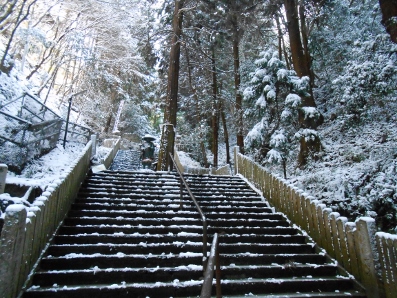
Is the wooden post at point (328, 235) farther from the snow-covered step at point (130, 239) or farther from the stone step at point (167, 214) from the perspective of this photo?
the snow-covered step at point (130, 239)

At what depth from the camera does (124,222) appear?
518cm

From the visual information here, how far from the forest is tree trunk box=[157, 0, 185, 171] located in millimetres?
45

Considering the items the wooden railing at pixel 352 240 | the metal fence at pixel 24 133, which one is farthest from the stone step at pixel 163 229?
the metal fence at pixel 24 133

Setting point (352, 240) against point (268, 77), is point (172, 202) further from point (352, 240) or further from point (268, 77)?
point (268, 77)

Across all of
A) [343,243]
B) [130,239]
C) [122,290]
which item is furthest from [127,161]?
[343,243]

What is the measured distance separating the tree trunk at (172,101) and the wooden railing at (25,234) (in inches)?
232

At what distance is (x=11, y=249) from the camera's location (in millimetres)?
2861

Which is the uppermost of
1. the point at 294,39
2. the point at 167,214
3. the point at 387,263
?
the point at 294,39

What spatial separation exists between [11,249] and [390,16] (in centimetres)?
820

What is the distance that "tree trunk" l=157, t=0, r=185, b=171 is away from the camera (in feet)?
35.4

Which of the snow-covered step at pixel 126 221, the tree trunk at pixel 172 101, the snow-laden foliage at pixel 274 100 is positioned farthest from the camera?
the tree trunk at pixel 172 101

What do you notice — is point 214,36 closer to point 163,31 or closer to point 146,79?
point 163,31

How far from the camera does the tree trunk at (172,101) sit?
35.4 ft

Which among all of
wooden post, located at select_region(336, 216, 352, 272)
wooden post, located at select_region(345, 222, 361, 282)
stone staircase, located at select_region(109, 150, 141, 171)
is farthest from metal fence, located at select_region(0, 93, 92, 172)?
wooden post, located at select_region(345, 222, 361, 282)
